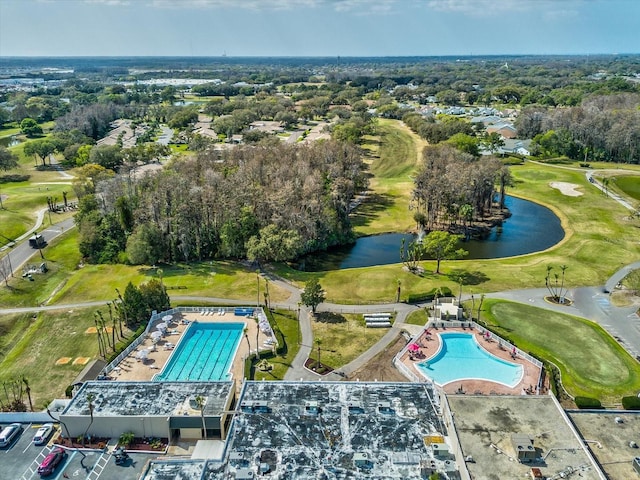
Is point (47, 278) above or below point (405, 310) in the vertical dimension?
below

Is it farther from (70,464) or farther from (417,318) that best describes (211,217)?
(70,464)

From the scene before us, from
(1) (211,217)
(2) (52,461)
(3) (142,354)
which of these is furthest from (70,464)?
(1) (211,217)

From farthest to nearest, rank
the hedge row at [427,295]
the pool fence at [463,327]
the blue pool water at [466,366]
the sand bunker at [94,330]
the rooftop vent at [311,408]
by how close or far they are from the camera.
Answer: the hedge row at [427,295], the sand bunker at [94,330], the pool fence at [463,327], the blue pool water at [466,366], the rooftop vent at [311,408]

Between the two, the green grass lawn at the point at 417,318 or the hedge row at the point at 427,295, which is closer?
the green grass lawn at the point at 417,318

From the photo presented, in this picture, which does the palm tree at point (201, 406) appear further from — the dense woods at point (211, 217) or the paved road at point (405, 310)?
the dense woods at point (211, 217)

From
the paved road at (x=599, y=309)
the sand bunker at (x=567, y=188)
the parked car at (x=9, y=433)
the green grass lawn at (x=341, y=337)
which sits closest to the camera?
the parked car at (x=9, y=433)

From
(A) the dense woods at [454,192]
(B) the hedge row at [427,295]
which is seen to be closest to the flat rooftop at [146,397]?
(B) the hedge row at [427,295]
